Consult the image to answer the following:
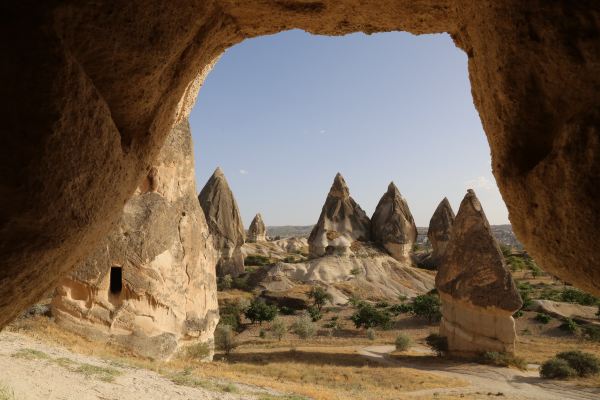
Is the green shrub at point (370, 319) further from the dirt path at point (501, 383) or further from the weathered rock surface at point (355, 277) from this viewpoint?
the weathered rock surface at point (355, 277)

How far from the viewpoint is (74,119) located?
65.9 inches

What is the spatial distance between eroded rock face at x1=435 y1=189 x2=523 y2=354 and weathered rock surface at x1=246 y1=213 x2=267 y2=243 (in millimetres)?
41968

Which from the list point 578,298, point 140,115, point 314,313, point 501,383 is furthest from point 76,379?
point 578,298

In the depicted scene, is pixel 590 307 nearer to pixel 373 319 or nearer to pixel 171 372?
pixel 373 319

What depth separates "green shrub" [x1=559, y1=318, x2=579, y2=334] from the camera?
1928 cm

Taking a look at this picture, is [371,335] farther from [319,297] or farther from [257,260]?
[257,260]

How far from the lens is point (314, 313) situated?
23109 mm

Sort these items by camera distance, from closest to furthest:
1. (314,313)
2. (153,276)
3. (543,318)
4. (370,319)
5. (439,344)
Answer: (153,276) < (439,344) < (370,319) < (543,318) < (314,313)

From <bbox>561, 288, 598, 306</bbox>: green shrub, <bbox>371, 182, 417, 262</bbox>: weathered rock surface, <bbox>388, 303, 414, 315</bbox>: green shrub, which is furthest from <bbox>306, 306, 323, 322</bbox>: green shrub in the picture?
<bbox>561, 288, 598, 306</bbox>: green shrub

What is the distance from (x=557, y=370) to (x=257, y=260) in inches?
1216

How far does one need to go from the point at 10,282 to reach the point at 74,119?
78 cm

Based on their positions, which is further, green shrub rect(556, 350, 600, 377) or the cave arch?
green shrub rect(556, 350, 600, 377)

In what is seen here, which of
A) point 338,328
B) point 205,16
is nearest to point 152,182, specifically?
point 205,16

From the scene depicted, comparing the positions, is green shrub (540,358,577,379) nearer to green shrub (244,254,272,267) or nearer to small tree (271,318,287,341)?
small tree (271,318,287,341)
